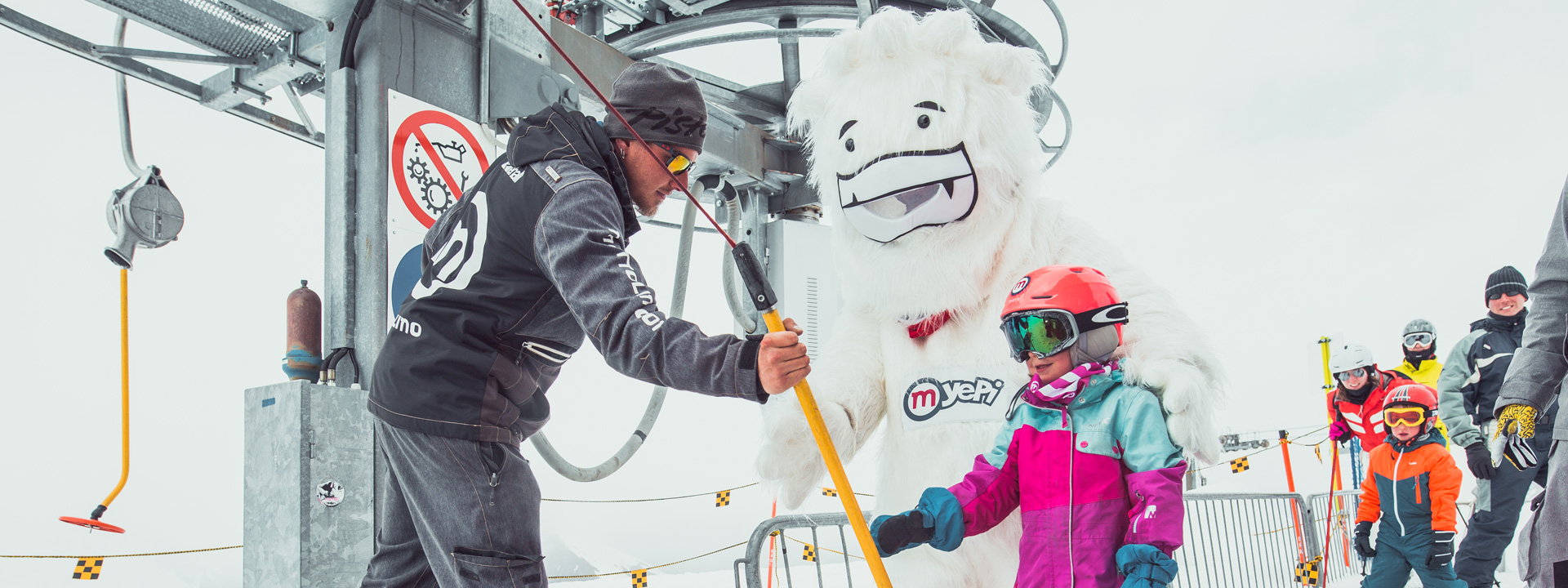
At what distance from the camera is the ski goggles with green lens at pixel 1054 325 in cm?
180

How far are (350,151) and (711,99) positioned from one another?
7.91 feet

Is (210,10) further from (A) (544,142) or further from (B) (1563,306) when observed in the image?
(B) (1563,306)

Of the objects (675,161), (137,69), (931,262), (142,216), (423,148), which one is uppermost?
(137,69)

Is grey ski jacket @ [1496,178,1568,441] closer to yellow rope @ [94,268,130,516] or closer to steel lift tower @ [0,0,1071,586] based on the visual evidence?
steel lift tower @ [0,0,1071,586]

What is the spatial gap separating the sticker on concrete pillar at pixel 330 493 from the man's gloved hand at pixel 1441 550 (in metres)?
4.36

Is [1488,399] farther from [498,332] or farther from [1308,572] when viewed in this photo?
[498,332]

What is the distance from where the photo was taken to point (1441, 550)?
12.8ft

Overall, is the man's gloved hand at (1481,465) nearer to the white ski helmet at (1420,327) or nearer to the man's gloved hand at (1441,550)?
the man's gloved hand at (1441,550)

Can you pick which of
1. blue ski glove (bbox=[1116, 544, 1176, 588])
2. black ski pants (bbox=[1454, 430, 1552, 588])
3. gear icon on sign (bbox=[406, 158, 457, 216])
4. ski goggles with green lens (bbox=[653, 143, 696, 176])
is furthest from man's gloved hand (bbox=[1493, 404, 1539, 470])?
gear icon on sign (bbox=[406, 158, 457, 216])

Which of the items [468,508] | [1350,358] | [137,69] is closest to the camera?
[468,508]

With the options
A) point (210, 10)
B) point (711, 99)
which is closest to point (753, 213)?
point (711, 99)

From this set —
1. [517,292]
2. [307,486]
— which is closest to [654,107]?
[517,292]

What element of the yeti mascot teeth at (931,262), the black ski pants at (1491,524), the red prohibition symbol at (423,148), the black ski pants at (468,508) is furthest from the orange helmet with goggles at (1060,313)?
the black ski pants at (1491,524)

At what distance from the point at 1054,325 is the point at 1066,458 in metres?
0.27
